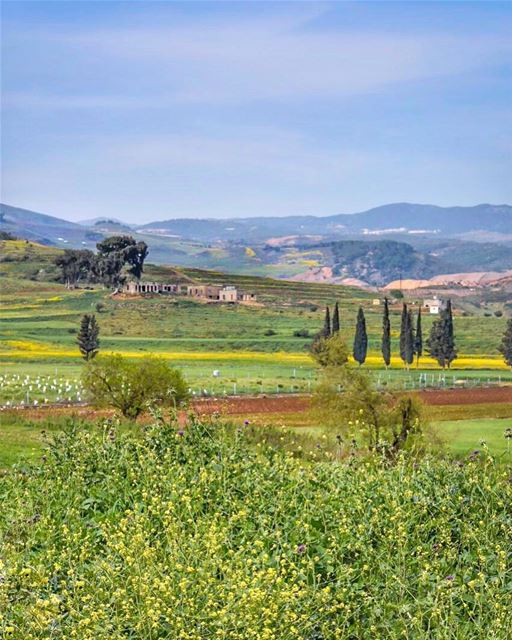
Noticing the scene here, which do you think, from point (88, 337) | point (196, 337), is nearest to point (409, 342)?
point (196, 337)

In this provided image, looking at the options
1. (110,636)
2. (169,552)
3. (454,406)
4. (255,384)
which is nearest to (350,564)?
(169,552)

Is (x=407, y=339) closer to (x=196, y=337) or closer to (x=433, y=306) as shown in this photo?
(x=196, y=337)

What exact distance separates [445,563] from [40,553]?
2415 mm

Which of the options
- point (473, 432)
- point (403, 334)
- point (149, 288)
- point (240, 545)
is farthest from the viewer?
point (149, 288)

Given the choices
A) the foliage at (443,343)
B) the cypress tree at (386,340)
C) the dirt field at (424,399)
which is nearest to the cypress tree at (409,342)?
the cypress tree at (386,340)

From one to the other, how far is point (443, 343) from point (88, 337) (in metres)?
10.6

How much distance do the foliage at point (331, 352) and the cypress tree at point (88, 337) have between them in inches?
255

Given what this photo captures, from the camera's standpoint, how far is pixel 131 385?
1922 centimetres

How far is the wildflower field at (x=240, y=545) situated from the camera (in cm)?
512

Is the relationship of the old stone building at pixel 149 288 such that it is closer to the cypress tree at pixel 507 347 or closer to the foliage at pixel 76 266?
the foliage at pixel 76 266

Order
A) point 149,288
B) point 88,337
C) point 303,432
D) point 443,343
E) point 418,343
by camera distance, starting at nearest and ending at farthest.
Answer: point 303,432, point 88,337, point 418,343, point 443,343, point 149,288

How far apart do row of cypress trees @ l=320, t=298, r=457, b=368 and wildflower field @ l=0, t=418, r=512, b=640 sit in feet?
70.2

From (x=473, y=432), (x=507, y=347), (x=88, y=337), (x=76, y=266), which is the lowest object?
(x=473, y=432)

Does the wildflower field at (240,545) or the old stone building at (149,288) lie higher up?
the old stone building at (149,288)
